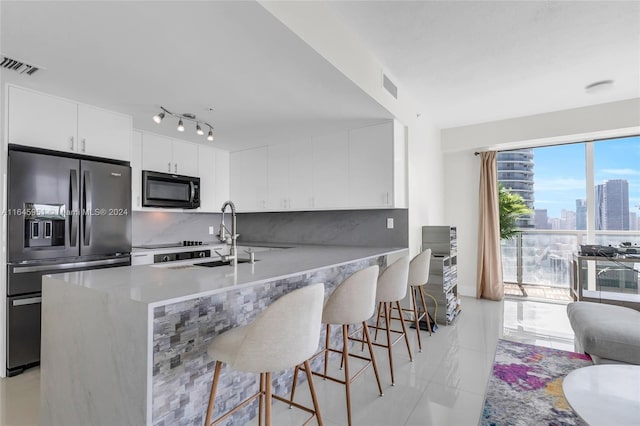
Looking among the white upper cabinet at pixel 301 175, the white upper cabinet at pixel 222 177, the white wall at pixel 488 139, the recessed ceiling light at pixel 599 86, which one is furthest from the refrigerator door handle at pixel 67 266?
the recessed ceiling light at pixel 599 86

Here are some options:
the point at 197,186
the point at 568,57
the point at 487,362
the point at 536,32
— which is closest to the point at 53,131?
the point at 197,186

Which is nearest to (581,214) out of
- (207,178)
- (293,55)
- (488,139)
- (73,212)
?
(488,139)

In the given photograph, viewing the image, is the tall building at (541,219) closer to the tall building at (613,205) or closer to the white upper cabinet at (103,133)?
the tall building at (613,205)

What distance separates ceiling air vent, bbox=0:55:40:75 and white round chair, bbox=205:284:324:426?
235 centimetres

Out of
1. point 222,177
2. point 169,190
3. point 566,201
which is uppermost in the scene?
point 222,177

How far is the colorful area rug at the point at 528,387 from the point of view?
1.98m

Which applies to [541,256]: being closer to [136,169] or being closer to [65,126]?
[136,169]

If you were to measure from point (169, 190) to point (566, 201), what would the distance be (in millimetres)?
5435

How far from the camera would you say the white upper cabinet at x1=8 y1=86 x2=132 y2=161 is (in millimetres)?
2543

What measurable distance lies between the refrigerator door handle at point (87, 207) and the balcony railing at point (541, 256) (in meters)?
5.38

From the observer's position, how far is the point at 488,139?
4.55m

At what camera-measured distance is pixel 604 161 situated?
4.29 metres

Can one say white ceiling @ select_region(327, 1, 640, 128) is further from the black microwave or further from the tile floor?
the black microwave

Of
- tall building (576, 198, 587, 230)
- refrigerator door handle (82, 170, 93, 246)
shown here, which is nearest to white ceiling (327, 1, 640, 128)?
tall building (576, 198, 587, 230)
